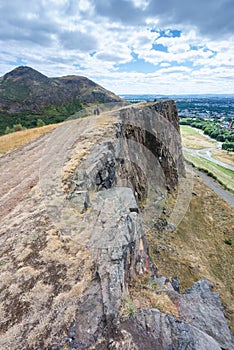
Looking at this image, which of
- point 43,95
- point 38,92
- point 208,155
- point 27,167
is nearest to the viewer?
point 27,167

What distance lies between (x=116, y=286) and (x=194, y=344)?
A: 2.47 meters

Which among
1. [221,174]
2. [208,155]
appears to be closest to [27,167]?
[221,174]

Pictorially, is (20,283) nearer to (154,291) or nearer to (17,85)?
(154,291)

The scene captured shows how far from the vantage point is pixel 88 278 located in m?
6.28

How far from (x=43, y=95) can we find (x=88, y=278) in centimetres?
13356

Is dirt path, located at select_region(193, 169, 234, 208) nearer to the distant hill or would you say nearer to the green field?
the green field

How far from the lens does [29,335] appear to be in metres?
4.87

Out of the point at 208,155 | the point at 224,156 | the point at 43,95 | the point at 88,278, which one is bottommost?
the point at 208,155

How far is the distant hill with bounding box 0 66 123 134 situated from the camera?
4203 inches

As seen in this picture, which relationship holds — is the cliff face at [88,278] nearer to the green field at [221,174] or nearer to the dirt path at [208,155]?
the green field at [221,174]

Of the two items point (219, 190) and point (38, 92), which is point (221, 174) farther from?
point (38, 92)

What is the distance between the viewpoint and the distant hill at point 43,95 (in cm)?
10674

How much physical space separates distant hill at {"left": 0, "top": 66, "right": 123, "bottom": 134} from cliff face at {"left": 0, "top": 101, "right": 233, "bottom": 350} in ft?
323

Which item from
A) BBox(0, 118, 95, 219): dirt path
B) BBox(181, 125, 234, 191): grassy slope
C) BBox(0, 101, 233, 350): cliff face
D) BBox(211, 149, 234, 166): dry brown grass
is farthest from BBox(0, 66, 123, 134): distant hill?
BBox(0, 101, 233, 350): cliff face
